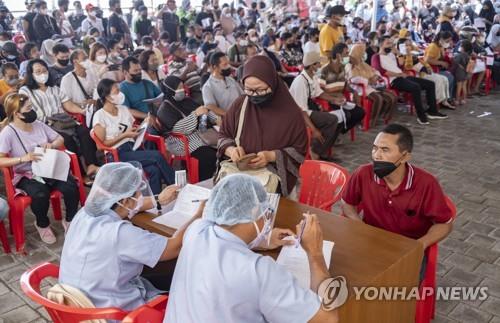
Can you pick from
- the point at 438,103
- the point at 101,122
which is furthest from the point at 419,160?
the point at 101,122

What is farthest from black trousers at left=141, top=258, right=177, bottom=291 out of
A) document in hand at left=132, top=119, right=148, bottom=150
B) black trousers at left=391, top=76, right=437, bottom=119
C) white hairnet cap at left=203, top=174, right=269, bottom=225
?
black trousers at left=391, top=76, right=437, bottom=119

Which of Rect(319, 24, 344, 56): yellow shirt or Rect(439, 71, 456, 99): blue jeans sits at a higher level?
Rect(319, 24, 344, 56): yellow shirt

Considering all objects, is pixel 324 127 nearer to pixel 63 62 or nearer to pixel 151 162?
pixel 151 162

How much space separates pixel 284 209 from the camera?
2852 millimetres

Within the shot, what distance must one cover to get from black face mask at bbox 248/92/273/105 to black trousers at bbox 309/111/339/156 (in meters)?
2.81

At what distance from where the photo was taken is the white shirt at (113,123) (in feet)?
15.0

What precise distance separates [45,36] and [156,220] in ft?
26.4

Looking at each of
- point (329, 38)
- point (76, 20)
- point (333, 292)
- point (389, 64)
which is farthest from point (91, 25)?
point (333, 292)

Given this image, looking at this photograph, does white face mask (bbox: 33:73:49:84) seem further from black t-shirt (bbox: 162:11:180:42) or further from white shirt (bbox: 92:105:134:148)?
black t-shirt (bbox: 162:11:180:42)

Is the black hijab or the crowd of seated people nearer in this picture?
the crowd of seated people

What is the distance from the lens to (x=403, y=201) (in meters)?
2.77

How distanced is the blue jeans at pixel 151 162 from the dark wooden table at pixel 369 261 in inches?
78.5

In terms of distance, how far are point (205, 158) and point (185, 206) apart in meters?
2.05

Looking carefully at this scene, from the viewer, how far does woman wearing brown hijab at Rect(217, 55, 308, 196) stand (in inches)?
124
